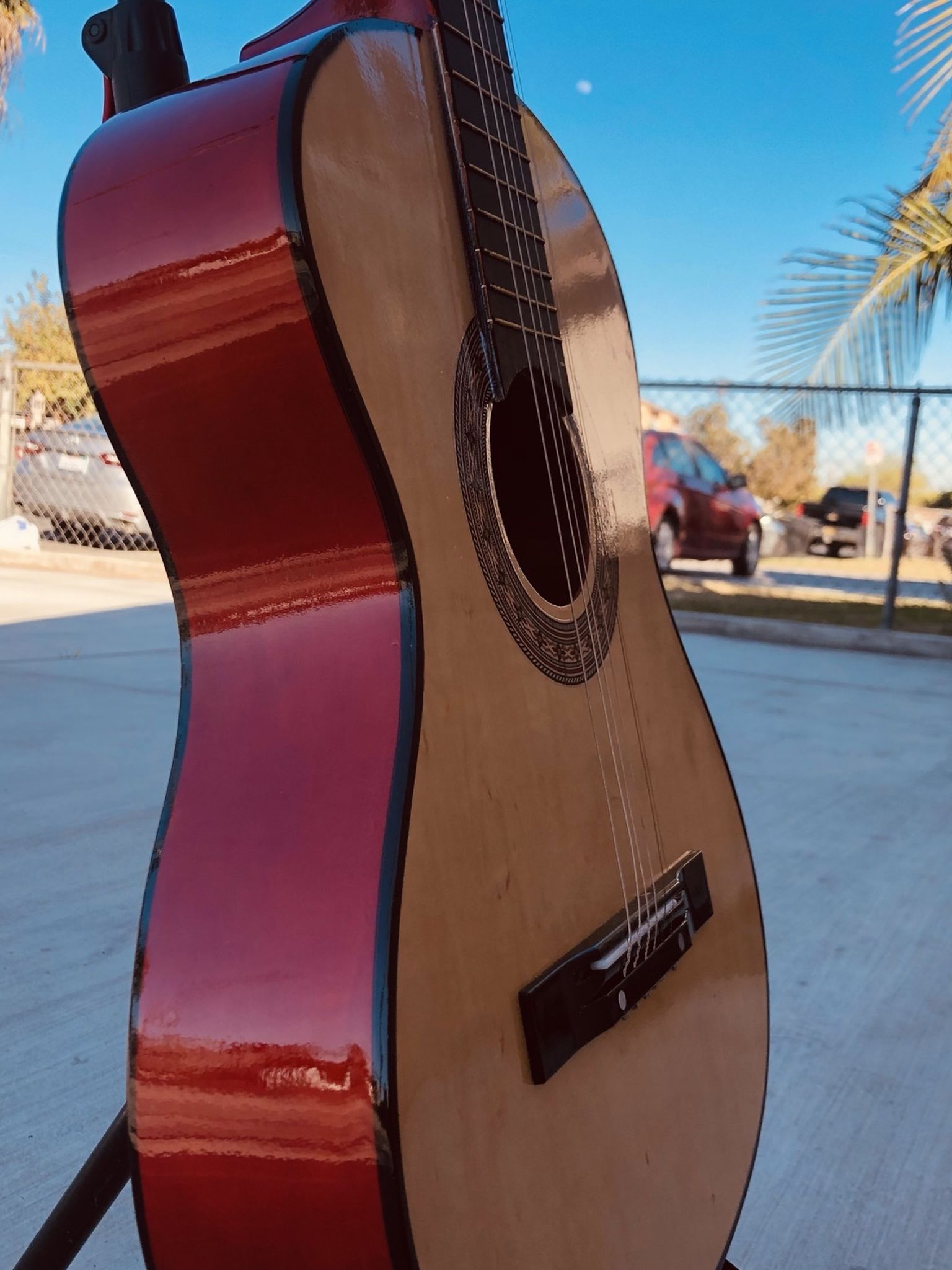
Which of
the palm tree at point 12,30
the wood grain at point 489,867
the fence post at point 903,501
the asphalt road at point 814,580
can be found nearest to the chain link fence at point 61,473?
the palm tree at point 12,30

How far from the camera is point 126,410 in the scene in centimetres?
70

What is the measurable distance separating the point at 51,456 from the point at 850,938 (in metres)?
6.35

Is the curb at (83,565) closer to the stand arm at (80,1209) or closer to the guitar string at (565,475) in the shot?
the guitar string at (565,475)

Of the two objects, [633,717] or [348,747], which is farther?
[633,717]

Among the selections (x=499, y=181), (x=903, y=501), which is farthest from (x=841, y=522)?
(x=499, y=181)

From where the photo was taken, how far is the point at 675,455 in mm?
7613

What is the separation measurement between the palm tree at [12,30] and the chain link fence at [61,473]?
2492mm

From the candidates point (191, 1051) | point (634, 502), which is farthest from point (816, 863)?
point (191, 1051)

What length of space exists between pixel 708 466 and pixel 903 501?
2.80 meters

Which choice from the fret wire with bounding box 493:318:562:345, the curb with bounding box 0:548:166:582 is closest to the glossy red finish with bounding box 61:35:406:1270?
the fret wire with bounding box 493:318:562:345

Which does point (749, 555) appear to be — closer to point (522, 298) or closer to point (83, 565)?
point (83, 565)

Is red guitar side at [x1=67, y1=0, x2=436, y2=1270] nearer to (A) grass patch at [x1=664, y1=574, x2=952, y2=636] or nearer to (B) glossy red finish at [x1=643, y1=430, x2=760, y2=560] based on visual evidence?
(A) grass patch at [x1=664, y1=574, x2=952, y2=636]

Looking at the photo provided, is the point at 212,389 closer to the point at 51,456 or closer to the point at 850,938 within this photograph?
the point at 850,938

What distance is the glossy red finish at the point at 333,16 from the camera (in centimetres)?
80
